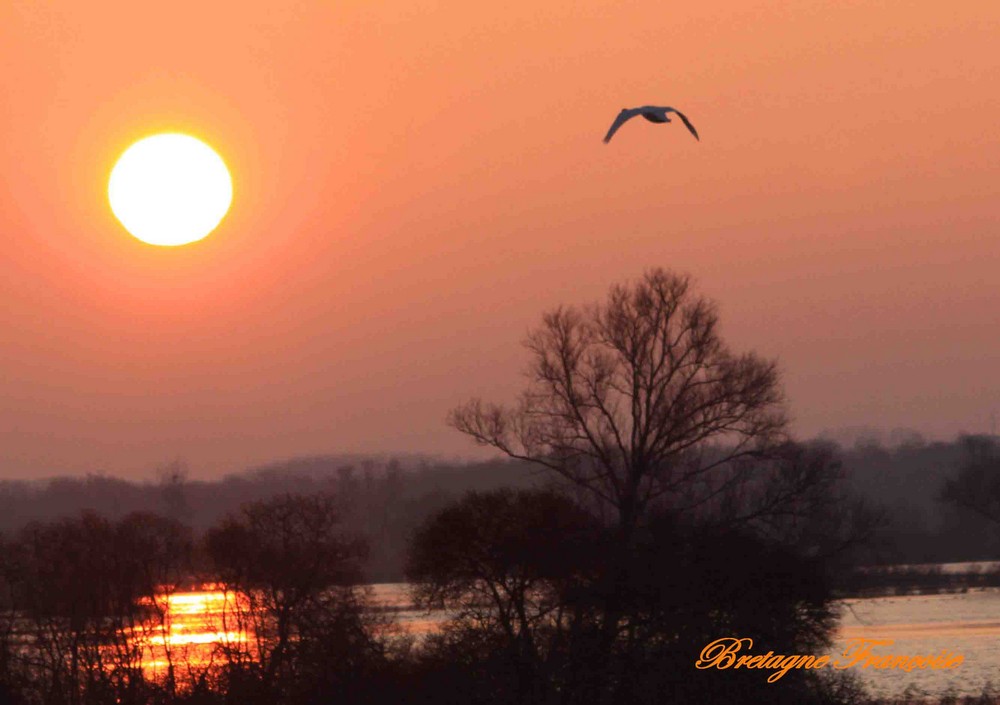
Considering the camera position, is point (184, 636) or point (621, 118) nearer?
point (621, 118)

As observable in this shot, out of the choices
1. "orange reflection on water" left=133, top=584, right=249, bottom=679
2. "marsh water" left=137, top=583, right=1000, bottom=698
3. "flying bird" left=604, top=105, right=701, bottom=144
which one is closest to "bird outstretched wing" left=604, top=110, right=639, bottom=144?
"flying bird" left=604, top=105, right=701, bottom=144

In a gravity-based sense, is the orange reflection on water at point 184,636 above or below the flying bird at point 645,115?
below

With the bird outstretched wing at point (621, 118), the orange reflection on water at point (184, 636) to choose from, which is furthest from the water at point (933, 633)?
the orange reflection on water at point (184, 636)

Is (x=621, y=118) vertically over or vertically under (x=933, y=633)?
over

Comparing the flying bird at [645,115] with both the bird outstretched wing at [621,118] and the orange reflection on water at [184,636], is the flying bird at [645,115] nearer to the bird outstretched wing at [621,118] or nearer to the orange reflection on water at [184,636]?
the bird outstretched wing at [621,118]

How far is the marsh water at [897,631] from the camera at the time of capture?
46.0 metres

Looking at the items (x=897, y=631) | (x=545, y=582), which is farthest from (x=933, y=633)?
(x=545, y=582)

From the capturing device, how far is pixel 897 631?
59500 millimetres

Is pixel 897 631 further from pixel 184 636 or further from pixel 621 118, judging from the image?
pixel 621 118

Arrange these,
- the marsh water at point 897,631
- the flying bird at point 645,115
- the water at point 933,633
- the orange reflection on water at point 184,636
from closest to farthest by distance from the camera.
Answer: the flying bird at point 645,115, the orange reflection on water at point 184,636, the water at point 933,633, the marsh water at point 897,631

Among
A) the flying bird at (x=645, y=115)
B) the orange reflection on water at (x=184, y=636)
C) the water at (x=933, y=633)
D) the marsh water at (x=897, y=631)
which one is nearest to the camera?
the flying bird at (x=645, y=115)

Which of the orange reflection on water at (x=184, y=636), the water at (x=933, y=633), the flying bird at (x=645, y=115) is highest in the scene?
the flying bird at (x=645, y=115)

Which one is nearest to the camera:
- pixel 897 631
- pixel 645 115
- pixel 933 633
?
pixel 645 115

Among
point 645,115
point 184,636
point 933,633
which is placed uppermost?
point 645,115
